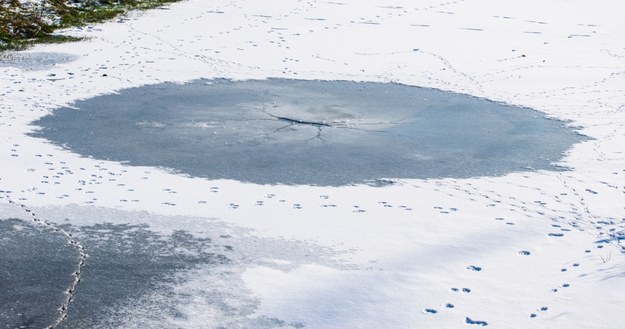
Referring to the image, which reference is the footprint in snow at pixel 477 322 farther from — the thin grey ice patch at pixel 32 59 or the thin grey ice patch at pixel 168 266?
the thin grey ice patch at pixel 32 59

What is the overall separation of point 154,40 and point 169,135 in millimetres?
4650

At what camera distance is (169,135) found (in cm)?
889

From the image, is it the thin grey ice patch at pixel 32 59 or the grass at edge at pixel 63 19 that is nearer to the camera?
the thin grey ice patch at pixel 32 59

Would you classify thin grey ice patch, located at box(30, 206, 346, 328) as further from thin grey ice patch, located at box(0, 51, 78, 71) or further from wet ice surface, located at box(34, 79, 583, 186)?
thin grey ice patch, located at box(0, 51, 78, 71)

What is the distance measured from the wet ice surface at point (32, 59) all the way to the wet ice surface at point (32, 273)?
517cm

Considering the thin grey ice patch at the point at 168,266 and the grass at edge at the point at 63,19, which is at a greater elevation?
the thin grey ice patch at the point at 168,266

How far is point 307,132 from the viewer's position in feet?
29.5

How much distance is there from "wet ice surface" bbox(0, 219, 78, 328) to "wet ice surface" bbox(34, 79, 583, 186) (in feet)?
5.70

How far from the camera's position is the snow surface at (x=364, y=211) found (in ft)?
18.0

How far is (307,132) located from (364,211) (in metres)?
2.03

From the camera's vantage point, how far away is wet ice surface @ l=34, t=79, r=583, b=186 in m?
8.15

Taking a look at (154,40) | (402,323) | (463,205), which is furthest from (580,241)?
(154,40)

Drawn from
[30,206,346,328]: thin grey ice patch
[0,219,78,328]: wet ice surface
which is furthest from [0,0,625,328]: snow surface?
[0,219,78,328]: wet ice surface

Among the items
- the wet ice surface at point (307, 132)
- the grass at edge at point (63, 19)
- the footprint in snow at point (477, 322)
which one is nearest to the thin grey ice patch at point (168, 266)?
the footprint in snow at point (477, 322)
